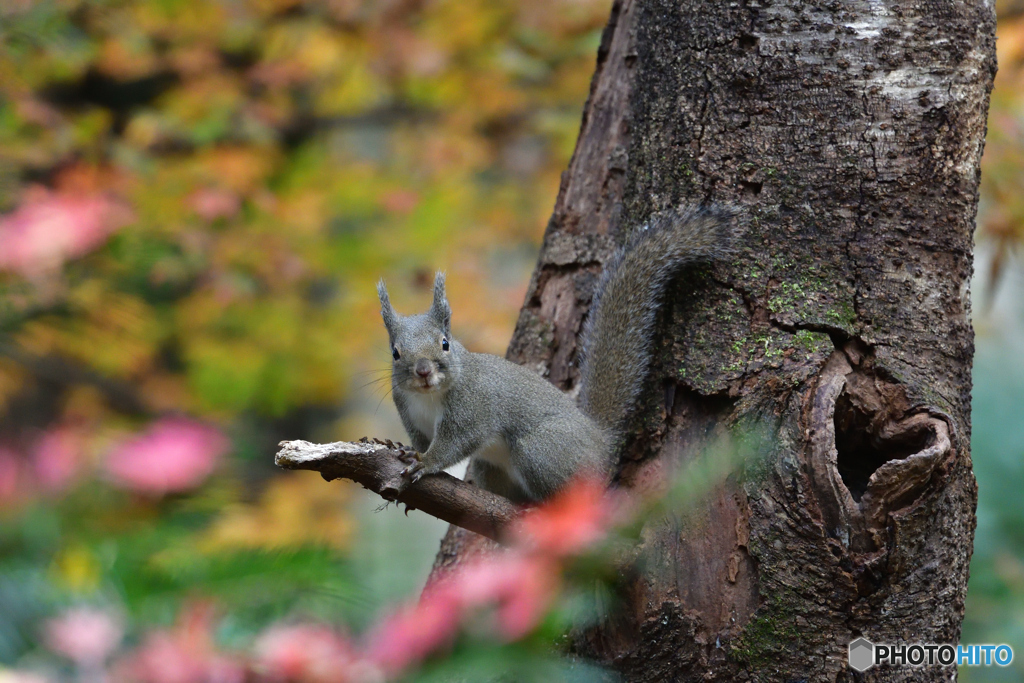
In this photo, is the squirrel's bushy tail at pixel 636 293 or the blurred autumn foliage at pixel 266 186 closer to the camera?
the squirrel's bushy tail at pixel 636 293

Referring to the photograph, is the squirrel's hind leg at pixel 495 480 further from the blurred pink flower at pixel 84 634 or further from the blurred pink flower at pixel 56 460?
the blurred pink flower at pixel 84 634

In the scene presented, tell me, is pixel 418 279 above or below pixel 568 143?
below

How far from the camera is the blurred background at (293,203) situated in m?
3.43

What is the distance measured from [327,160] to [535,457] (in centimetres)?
328

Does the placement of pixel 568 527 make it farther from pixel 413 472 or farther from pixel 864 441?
pixel 864 441

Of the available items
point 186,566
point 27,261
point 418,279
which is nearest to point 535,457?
point 186,566

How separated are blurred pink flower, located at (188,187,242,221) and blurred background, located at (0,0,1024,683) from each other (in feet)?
0.03

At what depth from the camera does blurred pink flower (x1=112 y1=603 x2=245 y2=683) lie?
1211mm

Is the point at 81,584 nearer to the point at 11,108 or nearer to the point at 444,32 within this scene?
the point at 11,108

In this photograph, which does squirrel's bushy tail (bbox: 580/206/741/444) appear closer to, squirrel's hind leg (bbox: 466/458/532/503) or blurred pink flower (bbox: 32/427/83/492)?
squirrel's hind leg (bbox: 466/458/532/503)

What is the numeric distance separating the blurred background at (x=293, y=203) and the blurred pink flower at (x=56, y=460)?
0.23 meters

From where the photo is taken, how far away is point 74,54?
3238 mm

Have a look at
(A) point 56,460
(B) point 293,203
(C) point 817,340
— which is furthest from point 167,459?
(B) point 293,203

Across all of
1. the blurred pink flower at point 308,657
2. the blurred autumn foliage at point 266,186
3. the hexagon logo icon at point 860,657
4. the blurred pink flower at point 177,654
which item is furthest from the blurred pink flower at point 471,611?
the blurred autumn foliage at point 266,186
